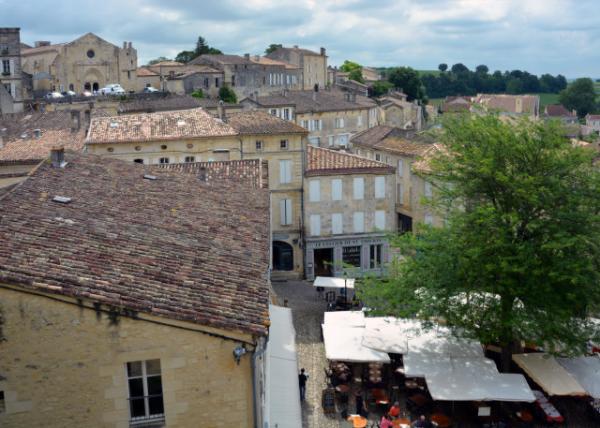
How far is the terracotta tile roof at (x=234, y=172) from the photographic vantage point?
69.2 ft

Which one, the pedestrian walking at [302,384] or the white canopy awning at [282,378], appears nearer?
the white canopy awning at [282,378]

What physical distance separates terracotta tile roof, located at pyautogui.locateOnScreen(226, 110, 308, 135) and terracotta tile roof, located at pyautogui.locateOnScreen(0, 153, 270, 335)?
18.6m

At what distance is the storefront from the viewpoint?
34.8m

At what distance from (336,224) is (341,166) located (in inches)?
109

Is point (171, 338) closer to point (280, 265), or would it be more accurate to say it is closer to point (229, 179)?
point (229, 179)

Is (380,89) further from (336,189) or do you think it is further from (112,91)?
(336,189)

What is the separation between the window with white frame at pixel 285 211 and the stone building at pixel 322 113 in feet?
98.4

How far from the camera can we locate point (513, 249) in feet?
65.1

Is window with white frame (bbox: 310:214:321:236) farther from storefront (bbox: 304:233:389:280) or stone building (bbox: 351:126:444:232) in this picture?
stone building (bbox: 351:126:444:232)

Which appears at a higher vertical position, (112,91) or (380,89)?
(380,89)

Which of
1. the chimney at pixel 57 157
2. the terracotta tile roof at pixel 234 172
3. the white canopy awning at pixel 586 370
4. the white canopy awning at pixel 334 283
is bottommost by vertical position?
the white canopy awning at pixel 586 370

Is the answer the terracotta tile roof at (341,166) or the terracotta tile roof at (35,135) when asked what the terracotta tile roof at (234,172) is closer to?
the terracotta tile roof at (341,166)

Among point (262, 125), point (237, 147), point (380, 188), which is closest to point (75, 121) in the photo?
point (237, 147)

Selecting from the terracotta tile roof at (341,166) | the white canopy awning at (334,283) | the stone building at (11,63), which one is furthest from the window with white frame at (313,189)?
the stone building at (11,63)
